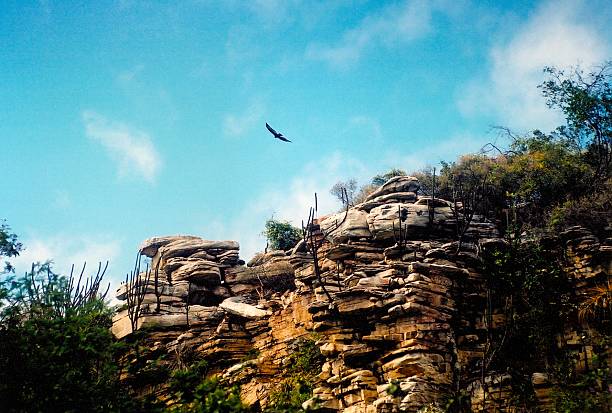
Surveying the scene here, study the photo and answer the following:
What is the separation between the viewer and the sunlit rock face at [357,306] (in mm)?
15344

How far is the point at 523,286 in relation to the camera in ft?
58.6

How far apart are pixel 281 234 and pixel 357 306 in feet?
40.2

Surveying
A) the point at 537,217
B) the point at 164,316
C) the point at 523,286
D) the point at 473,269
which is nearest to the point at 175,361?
the point at 164,316

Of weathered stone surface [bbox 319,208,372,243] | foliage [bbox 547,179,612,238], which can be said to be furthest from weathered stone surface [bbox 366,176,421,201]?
foliage [bbox 547,179,612,238]

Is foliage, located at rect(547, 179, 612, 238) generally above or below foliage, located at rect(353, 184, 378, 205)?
below

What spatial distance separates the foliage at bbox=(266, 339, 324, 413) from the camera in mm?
17312

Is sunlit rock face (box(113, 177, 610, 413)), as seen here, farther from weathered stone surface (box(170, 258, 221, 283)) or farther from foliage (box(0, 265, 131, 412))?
foliage (box(0, 265, 131, 412))

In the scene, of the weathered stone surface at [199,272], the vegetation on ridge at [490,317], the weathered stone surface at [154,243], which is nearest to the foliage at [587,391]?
the vegetation on ridge at [490,317]

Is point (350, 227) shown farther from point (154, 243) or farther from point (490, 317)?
point (154, 243)

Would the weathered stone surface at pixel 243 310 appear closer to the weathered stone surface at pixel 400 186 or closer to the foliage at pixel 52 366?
the weathered stone surface at pixel 400 186

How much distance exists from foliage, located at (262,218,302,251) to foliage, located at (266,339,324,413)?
30.9ft

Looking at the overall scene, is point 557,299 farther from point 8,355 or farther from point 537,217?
point 8,355

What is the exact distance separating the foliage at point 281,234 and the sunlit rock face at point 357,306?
205cm

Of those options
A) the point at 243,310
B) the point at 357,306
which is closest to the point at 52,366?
the point at 357,306
